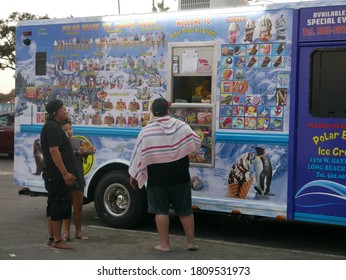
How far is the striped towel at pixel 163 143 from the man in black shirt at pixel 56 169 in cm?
84

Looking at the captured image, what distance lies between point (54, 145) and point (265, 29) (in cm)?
283

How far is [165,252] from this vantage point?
6703 millimetres

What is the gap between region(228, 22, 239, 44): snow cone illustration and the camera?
23.5 feet

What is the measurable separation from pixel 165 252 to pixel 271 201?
1.40 meters

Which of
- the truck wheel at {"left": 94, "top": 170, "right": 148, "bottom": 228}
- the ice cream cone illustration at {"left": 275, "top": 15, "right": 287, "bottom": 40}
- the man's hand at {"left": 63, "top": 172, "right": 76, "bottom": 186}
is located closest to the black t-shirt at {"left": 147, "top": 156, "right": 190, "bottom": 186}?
the man's hand at {"left": 63, "top": 172, "right": 76, "bottom": 186}

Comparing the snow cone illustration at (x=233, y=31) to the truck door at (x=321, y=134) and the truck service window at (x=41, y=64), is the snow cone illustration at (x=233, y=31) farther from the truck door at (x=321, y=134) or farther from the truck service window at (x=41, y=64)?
the truck service window at (x=41, y=64)

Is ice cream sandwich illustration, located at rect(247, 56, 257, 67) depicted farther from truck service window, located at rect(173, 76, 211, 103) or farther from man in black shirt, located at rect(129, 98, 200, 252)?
man in black shirt, located at rect(129, 98, 200, 252)

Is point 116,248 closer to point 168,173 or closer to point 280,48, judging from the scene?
point 168,173

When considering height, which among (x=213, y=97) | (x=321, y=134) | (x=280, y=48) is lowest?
(x=321, y=134)

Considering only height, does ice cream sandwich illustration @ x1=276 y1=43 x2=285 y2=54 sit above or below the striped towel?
above

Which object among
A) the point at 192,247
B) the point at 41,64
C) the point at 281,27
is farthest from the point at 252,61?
the point at 41,64

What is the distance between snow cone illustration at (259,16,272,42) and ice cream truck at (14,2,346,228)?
0.01 metres

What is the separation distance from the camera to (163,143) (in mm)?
6516
